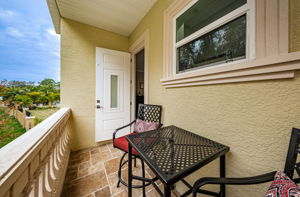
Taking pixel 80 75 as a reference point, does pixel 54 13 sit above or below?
above

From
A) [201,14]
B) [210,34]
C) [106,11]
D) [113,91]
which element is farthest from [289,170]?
[106,11]

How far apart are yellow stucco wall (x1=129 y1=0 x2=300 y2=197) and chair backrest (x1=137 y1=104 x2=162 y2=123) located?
423mm

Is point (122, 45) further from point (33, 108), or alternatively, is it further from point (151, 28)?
point (33, 108)

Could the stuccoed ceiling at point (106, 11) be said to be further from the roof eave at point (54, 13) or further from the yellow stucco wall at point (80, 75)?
the yellow stucco wall at point (80, 75)

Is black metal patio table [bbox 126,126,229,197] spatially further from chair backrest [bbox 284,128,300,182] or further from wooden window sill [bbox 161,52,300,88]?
wooden window sill [bbox 161,52,300,88]

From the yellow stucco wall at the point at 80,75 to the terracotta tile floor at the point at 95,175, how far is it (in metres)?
0.45

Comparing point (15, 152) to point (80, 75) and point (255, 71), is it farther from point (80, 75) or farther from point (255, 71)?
point (80, 75)

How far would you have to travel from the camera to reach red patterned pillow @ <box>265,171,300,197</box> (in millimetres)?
398

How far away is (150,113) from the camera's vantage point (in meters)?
1.67

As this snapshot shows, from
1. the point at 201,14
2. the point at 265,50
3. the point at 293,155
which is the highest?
A: the point at 201,14

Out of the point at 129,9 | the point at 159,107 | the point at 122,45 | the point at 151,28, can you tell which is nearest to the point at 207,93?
the point at 159,107

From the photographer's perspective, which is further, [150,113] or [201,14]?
[150,113]

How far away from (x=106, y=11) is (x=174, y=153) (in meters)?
2.52

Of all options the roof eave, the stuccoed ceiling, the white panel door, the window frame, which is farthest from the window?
the roof eave
